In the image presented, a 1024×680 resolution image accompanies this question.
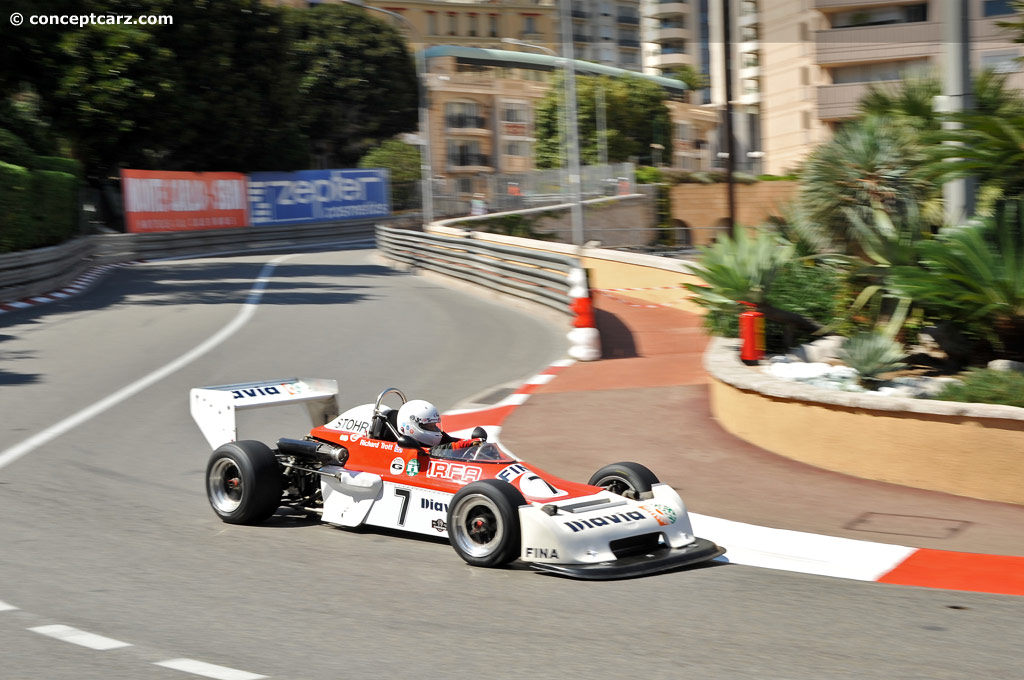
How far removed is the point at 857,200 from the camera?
12.3m

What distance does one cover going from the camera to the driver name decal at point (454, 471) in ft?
25.5

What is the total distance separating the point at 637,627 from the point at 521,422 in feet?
20.6

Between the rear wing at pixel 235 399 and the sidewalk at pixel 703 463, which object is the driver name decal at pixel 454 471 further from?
the rear wing at pixel 235 399

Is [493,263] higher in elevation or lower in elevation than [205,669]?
higher

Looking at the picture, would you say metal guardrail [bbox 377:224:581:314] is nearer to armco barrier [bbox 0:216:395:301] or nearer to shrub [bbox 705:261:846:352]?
shrub [bbox 705:261:846:352]

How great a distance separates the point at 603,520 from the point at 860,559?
5.68 feet

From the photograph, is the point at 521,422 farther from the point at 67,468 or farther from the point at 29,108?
the point at 29,108

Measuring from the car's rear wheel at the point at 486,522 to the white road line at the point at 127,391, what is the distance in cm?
514

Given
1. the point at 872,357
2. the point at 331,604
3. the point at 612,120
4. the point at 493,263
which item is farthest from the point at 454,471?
the point at 612,120

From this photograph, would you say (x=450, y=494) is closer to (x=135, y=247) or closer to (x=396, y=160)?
(x=135, y=247)

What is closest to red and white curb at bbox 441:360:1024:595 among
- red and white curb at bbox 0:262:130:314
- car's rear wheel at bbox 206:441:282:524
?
car's rear wheel at bbox 206:441:282:524

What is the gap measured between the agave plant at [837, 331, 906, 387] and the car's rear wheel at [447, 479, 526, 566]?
4.06m

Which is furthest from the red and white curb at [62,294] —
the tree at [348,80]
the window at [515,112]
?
the window at [515,112]

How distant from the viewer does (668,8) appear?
125062mm
